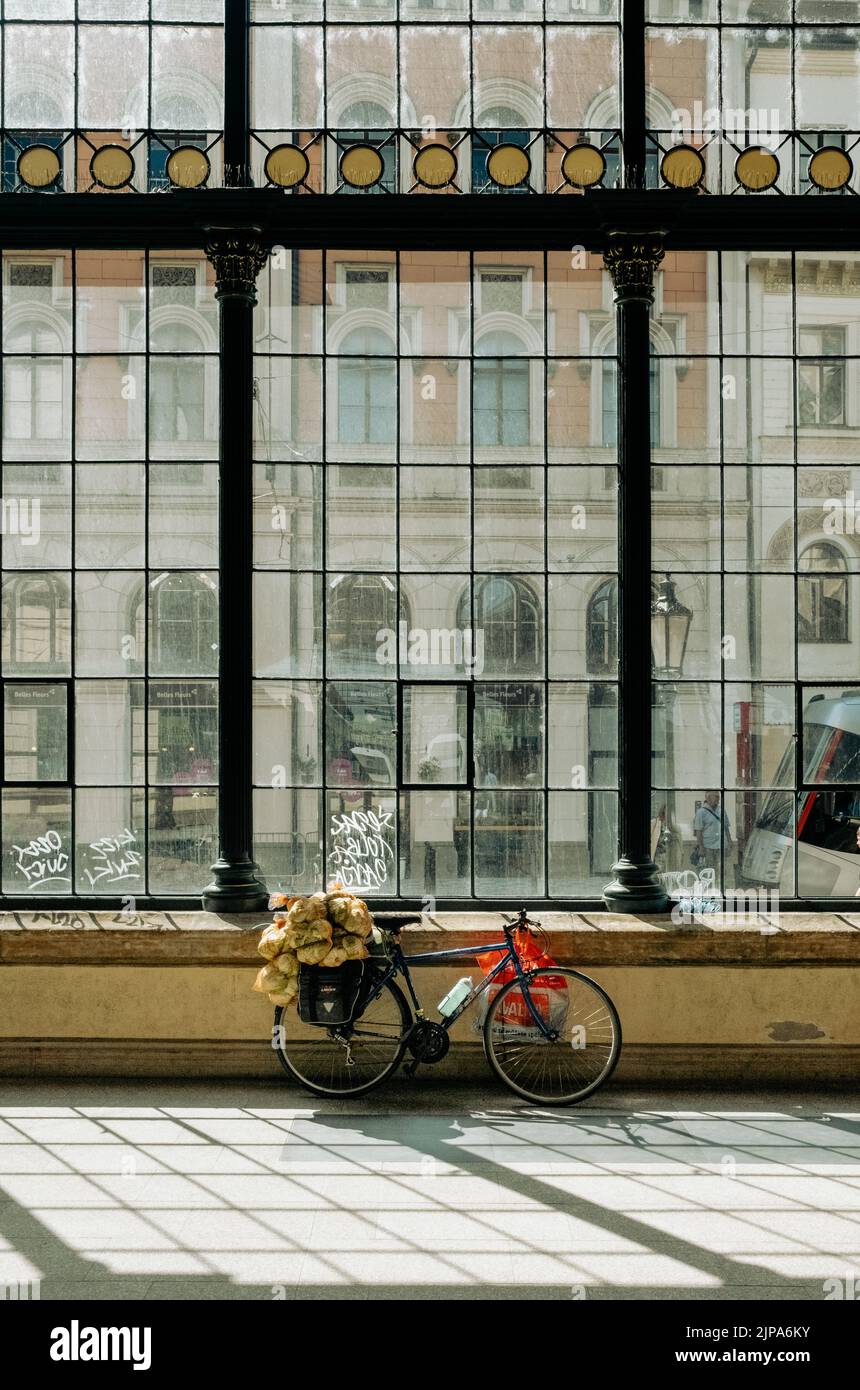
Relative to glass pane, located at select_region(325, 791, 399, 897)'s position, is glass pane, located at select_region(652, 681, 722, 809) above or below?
above

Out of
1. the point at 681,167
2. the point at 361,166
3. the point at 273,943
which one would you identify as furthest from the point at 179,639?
the point at 681,167

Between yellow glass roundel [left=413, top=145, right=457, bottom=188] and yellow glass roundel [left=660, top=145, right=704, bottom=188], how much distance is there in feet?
3.42

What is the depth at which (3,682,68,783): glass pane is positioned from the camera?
5.91m

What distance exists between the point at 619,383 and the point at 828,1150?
3.56 metres

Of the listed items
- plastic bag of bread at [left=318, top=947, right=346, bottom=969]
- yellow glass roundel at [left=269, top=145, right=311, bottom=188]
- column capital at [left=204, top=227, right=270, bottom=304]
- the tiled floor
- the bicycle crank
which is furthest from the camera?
yellow glass roundel at [left=269, top=145, right=311, bottom=188]

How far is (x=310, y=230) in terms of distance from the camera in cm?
580

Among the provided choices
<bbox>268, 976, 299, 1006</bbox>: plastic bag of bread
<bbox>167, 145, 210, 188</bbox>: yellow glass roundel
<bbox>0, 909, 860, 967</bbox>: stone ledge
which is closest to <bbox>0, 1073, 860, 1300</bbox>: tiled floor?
<bbox>268, 976, 299, 1006</bbox>: plastic bag of bread

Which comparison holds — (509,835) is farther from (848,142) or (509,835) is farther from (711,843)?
(848,142)

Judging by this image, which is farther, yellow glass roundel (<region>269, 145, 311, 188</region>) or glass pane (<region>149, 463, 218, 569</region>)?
glass pane (<region>149, 463, 218, 569</region>)

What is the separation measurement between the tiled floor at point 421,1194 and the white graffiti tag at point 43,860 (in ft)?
3.23

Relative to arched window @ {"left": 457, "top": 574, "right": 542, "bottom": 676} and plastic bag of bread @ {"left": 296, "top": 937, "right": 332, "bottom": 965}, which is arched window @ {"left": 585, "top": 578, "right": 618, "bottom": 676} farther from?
plastic bag of bread @ {"left": 296, "top": 937, "right": 332, "bottom": 965}

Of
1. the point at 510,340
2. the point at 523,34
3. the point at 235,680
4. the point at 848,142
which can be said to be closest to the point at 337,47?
the point at 523,34

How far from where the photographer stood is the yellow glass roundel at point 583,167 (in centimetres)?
583

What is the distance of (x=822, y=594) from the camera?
5969 millimetres
